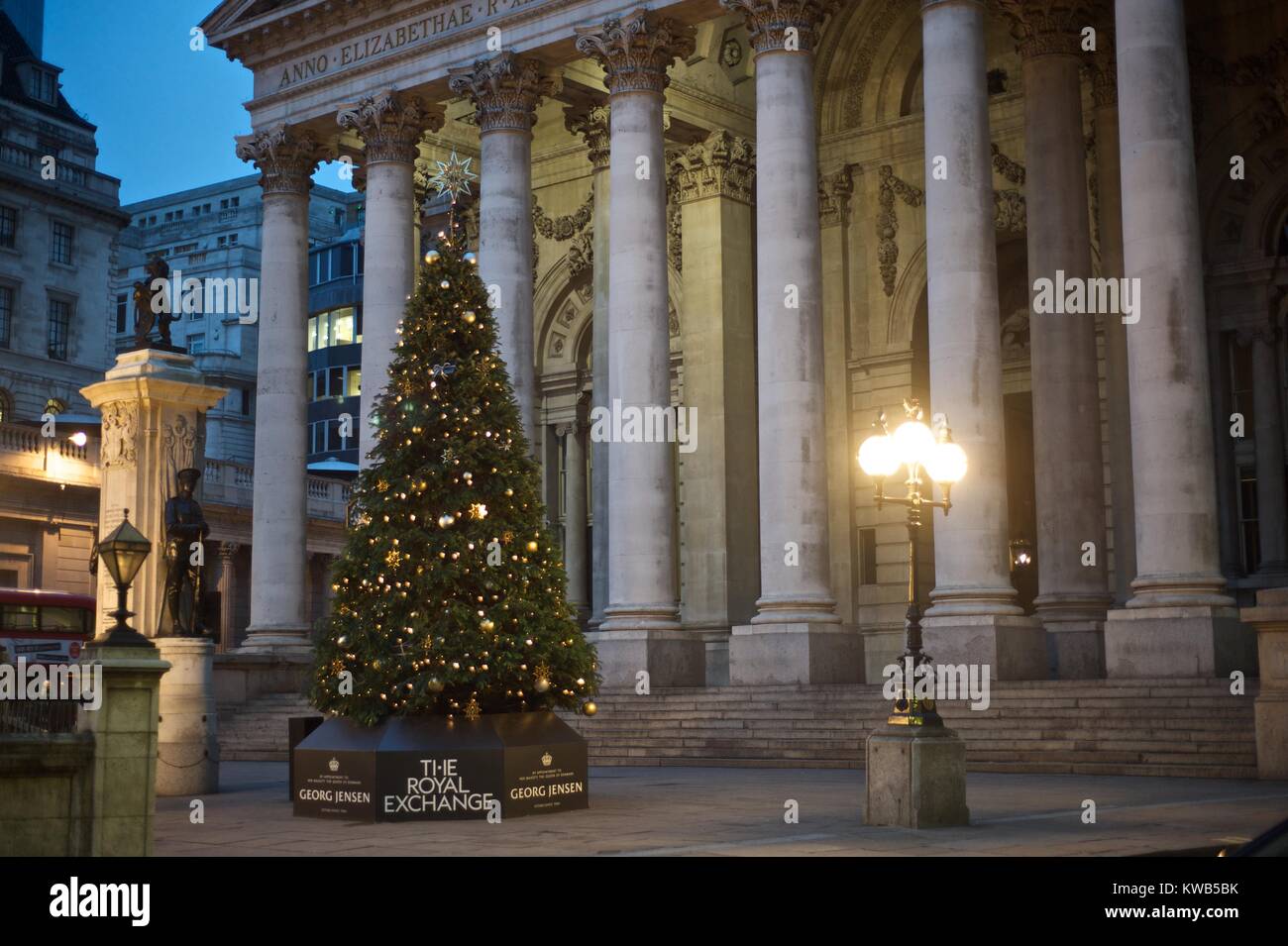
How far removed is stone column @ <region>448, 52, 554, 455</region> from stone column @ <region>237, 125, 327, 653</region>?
6.11m

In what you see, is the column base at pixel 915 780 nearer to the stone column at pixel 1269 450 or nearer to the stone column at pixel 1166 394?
the stone column at pixel 1166 394

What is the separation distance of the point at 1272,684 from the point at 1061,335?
544 inches

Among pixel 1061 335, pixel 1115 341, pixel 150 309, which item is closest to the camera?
pixel 150 309

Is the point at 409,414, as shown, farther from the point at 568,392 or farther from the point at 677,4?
the point at 568,392

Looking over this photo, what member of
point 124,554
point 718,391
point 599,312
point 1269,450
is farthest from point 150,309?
point 1269,450

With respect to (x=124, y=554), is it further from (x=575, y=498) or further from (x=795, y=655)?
(x=575, y=498)

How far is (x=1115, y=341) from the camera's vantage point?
3534cm

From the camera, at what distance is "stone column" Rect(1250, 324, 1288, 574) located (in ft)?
115

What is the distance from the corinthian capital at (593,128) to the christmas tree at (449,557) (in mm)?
21639

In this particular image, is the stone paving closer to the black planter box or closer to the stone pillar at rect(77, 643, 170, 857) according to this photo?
the black planter box

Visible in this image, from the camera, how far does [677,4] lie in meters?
34.3

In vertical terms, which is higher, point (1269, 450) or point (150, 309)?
point (150, 309)

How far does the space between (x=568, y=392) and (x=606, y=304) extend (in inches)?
231

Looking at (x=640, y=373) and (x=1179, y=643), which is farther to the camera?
(x=640, y=373)
